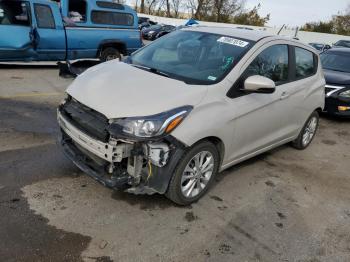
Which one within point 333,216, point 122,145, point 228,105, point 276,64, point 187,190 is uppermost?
point 276,64

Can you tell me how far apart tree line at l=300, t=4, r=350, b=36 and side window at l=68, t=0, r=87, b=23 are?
4769 centimetres

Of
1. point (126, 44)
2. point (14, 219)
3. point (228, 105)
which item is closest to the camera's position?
point (14, 219)

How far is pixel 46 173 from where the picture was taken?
4.24m

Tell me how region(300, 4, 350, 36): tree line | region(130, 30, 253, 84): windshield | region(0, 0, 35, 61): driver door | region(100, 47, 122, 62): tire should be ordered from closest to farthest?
region(130, 30, 253, 84): windshield, region(0, 0, 35, 61): driver door, region(100, 47, 122, 62): tire, region(300, 4, 350, 36): tree line

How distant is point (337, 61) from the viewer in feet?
29.9

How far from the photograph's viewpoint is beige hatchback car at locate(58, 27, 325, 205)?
3.37m

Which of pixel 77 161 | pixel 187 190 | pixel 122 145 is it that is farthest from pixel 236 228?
pixel 77 161

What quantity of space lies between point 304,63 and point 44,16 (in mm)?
7215

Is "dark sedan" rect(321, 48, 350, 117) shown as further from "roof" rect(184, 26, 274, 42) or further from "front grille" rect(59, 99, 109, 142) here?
"front grille" rect(59, 99, 109, 142)

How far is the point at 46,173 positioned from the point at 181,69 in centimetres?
192

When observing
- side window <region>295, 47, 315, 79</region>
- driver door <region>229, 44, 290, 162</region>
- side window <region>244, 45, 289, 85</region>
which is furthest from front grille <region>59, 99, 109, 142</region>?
side window <region>295, 47, 315, 79</region>

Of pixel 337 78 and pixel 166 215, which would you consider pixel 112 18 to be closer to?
pixel 337 78

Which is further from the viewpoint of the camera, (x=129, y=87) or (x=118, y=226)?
(x=129, y=87)

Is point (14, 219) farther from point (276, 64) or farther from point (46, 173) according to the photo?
point (276, 64)
